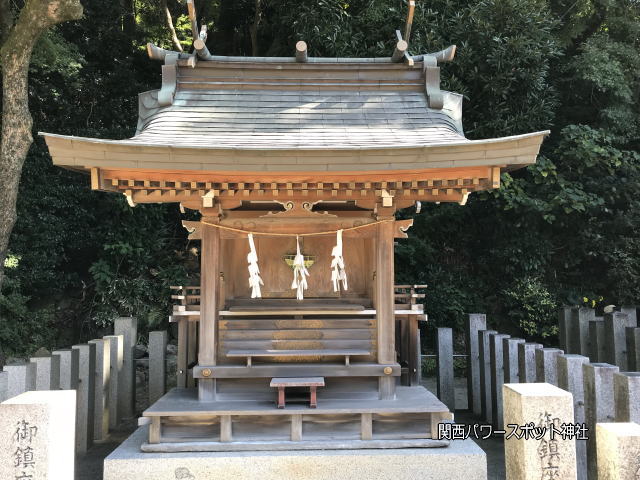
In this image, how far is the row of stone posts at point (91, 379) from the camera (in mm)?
5379

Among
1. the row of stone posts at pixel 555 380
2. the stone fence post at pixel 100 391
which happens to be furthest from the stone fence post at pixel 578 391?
the stone fence post at pixel 100 391

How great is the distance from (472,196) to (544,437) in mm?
8992

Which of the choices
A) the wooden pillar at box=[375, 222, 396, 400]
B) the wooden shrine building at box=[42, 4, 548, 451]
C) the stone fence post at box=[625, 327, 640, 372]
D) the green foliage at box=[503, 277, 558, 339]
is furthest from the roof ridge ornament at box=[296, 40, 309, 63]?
the green foliage at box=[503, 277, 558, 339]

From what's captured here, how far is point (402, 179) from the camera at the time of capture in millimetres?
→ 5598

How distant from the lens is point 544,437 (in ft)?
12.7

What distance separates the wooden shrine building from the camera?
17.3ft

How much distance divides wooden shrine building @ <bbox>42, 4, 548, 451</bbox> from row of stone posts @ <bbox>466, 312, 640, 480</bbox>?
134 centimetres

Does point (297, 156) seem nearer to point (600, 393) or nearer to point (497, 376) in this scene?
point (600, 393)

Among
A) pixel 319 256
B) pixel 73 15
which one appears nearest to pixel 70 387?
pixel 319 256

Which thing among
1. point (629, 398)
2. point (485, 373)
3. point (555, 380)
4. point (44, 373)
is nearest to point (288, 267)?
point (44, 373)

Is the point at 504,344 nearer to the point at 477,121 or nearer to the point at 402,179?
the point at 402,179

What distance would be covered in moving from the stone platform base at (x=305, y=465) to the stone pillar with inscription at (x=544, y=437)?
135 centimetres

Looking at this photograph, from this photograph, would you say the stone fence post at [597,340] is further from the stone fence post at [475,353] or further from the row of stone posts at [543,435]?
the row of stone posts at [543,435]

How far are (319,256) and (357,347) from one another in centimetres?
133
